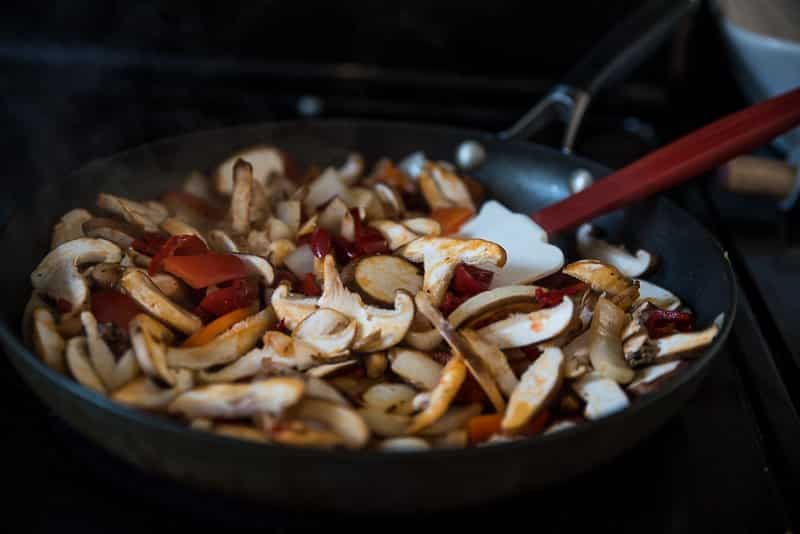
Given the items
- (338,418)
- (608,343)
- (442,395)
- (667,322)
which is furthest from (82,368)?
(667,322)

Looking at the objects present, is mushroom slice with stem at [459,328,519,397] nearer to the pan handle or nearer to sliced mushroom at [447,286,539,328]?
sliced mushroom at [447,286,539,328]

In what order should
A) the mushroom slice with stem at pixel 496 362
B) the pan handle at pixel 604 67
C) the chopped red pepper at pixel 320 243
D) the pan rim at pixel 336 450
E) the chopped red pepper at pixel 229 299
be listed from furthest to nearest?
the pan handle at pixel 604 67 → the chopped red pepper at pixel 320 243 → the chopped red pepper at pixel 229 299 → the mushroom slice with stem at pixel 496 362 → the pan rim at pixel 336 450

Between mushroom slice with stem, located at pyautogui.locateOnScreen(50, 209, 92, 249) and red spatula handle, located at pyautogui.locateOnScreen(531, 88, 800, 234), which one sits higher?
mushroom slice with stem, located at pyautogui.locateOnScreen(50, 209, 92, 249)

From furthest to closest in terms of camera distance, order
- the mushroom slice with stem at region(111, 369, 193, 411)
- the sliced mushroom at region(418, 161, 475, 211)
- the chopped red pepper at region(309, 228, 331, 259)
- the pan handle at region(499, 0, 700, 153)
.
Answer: the pan handle at region(499, 0, 700, 153) < the sliced mushroom at region(418, 161, 475, 211) < the chopped red pepper at region(309, 228, 331, 259) < the mushroom slice with stem at region(111, 369, 193, 411)

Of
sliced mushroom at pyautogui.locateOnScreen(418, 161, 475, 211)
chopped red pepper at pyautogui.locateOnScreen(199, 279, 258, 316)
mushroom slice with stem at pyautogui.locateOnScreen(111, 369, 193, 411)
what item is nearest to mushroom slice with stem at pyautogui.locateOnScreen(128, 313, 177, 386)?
mushroom slice with stem at pyautogui.locateOnScreen(111, 369, 193, 411)

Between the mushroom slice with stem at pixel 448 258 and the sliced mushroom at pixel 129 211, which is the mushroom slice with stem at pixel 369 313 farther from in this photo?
the sliced mushroom at pixel 129 211

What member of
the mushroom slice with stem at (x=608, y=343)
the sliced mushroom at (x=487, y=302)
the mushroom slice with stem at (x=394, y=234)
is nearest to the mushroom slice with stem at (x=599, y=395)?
the mushroom slice with stem at (x=608, y=343)
